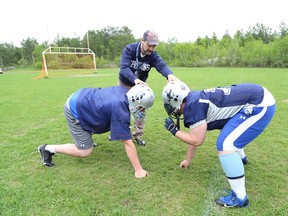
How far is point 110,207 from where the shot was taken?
324cm

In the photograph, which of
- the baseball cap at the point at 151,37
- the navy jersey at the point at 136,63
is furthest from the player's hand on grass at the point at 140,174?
the baseball cap at the point at 151,37

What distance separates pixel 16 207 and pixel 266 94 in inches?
137

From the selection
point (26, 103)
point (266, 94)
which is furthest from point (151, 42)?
point (26, 103)

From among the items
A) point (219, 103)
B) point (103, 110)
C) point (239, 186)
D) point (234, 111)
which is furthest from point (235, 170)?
point (103, 110)

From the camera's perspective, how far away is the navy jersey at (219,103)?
10.4 ft

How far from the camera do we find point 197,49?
205 ft

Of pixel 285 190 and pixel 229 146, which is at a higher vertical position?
pixel 229 146

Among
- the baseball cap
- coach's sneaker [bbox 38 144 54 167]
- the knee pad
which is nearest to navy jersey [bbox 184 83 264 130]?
the knee pad

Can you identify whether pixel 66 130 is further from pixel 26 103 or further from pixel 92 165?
pixel 26 103

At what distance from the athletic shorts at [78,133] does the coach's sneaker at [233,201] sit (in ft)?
7.00

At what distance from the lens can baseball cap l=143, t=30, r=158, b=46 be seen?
4312 millimetres

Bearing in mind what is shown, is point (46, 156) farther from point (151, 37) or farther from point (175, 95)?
point (151, 37)

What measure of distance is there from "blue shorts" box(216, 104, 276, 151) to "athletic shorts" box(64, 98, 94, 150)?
2.06 m

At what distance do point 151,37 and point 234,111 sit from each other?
1934 millimetres
